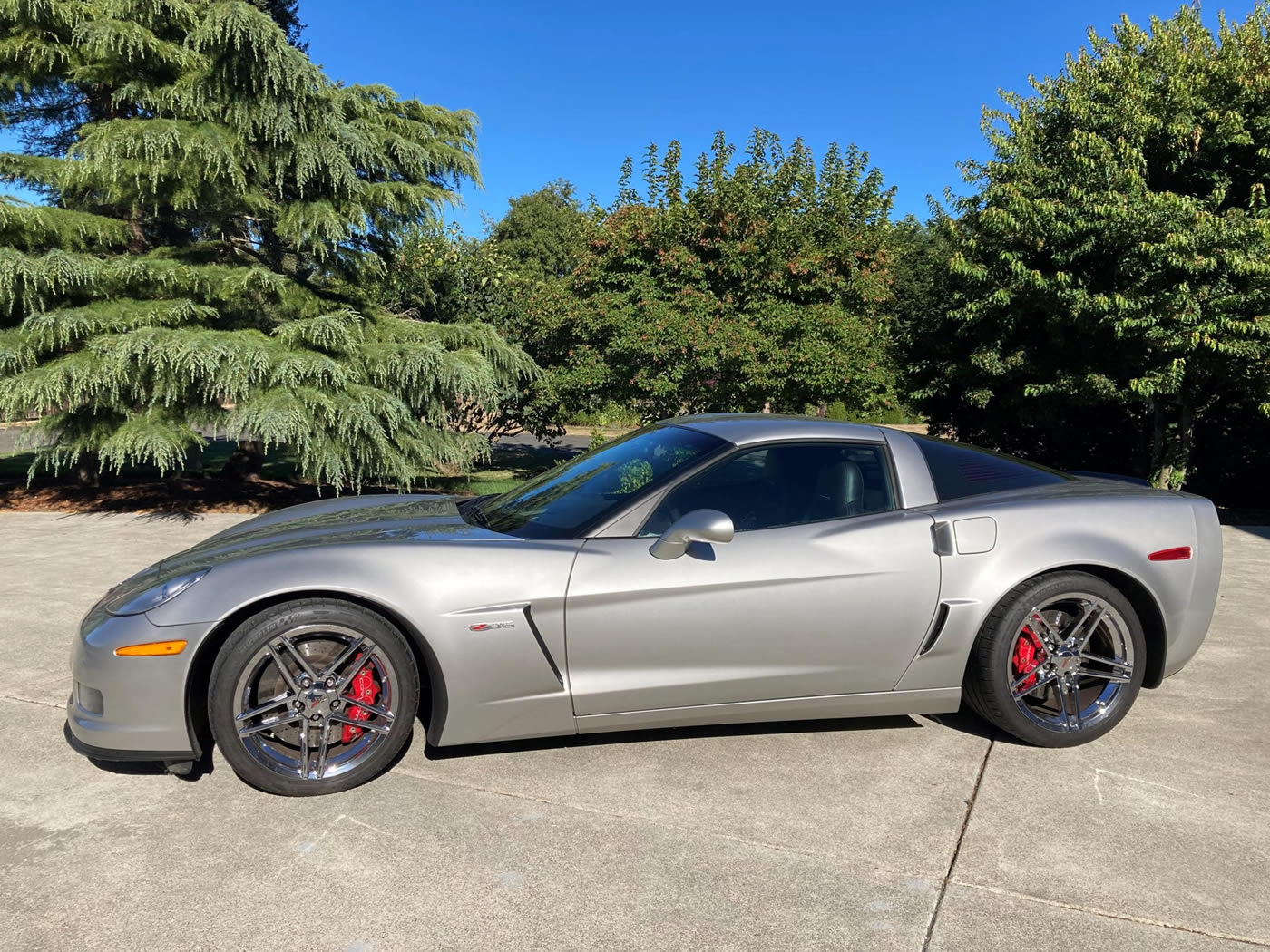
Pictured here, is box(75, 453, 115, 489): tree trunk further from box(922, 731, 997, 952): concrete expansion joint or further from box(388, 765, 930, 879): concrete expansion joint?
box(922, 731, 997, 952): concrete expansion joint

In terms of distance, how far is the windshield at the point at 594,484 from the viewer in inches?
146

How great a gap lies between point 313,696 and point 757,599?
1.66 m

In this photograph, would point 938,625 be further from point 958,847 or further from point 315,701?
point 315,701

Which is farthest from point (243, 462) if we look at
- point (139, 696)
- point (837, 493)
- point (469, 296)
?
point (837, 493)

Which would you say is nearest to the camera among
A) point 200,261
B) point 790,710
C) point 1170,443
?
point 790,710

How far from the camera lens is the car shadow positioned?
3779mm

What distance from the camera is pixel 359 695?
133 inches

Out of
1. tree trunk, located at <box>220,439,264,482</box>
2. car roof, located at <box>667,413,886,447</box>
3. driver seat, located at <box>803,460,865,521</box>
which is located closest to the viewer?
driver seat, located at <box>803,460,865,521</box>

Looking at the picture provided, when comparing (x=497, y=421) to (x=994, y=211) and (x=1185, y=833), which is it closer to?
(x=994, y=211)

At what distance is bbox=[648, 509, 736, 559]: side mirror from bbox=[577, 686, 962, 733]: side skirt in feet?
2.02

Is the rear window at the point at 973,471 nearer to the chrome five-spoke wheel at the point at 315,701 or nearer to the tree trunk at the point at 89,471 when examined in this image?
the chrome five-spoke wheel at the point at 315,701

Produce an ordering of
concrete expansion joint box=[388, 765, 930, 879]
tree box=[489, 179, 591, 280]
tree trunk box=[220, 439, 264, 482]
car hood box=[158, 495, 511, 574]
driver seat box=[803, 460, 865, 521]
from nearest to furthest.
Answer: concrete expansion joint box=[388, 765, 930, 879]
car hood box=[158, 495, 511, 574]
driver seat box=[803, 460, 865, 521]
tree trunk box=[220, 439, 264, 482]
tree box=[489, 179, 591, 280]

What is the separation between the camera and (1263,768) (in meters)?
3.72

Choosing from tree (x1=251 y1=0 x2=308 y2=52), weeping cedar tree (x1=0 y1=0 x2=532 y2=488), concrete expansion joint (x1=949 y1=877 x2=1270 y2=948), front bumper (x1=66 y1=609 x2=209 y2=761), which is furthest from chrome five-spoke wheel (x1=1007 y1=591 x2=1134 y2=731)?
tree (x1=251 y1=0 x2=308 y2=52)
